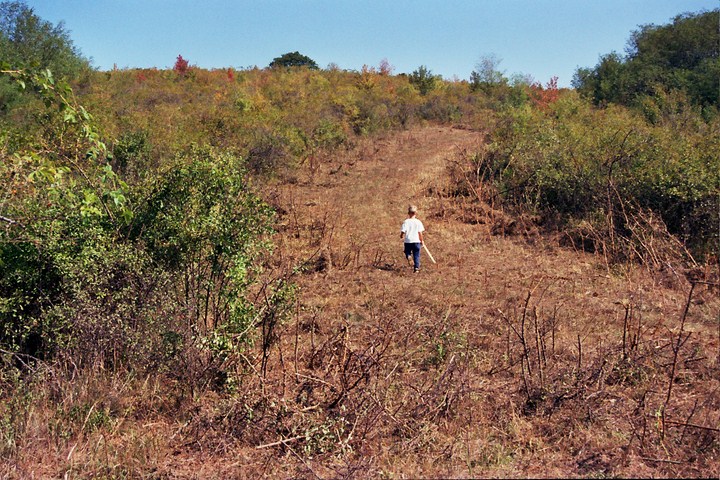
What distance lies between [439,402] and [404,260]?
209 inches

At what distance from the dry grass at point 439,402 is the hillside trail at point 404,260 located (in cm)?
9

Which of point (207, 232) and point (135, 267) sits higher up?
point (207, 232)

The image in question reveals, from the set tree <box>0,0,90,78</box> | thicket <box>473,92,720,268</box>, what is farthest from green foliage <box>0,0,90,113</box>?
thicket <box>473,92,720,268</box>

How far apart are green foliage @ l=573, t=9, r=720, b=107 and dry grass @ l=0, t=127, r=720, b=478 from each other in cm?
1418

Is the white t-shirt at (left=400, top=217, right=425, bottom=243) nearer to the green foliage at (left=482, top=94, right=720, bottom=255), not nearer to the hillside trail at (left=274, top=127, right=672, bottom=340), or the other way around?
the hillside trail at (left=274, top=127, right=672, bottom=340)

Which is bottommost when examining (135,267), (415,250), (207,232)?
(415,250)

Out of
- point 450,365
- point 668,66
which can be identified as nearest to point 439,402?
point 450,365

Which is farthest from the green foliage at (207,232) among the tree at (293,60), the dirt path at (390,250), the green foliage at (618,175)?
the tree at (293,60)

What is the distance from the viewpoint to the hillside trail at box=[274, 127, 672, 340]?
26.0 ft

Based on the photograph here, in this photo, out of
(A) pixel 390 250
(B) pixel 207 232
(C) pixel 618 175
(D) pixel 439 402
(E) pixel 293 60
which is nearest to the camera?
(D) pixel 439 402

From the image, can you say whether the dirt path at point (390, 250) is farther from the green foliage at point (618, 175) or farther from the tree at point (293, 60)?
the tree at point (293, 60)

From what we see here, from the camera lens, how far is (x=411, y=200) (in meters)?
14.3

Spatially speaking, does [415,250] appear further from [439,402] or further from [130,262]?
[130,262]

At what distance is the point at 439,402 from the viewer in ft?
16.5
